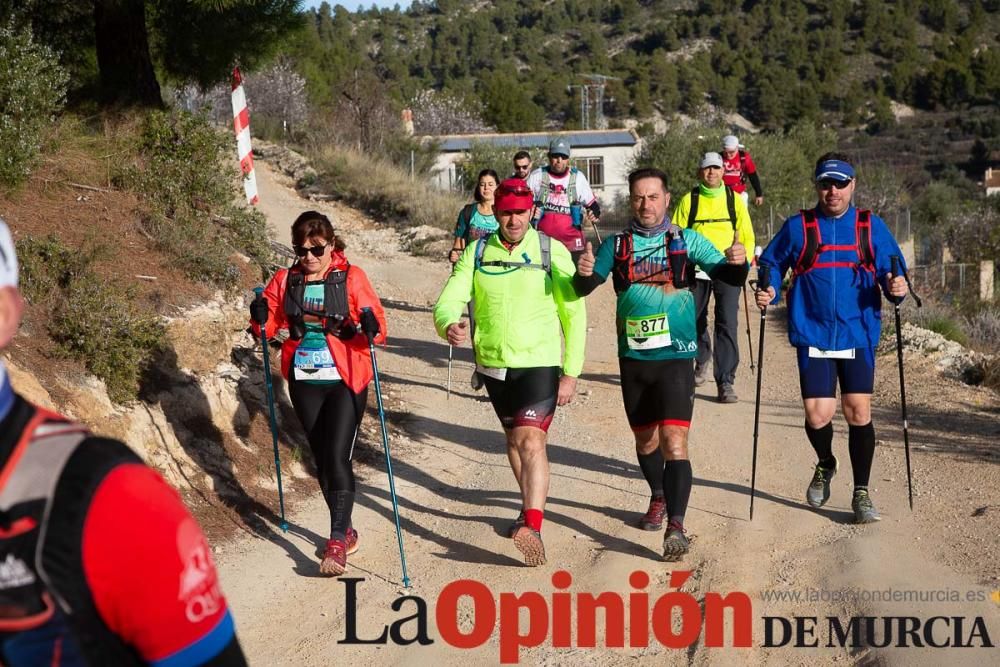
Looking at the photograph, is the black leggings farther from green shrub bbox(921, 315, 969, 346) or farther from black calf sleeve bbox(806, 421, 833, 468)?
green shrub bbox(921, 315, 969, 346)

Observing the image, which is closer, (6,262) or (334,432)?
(6,262)

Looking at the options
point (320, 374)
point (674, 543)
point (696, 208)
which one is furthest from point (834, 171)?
point (320, 374)

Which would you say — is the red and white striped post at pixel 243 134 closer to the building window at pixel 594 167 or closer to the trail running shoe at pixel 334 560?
the trail running shoe at pixel 334 560

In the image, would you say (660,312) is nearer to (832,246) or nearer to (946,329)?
(832,246)

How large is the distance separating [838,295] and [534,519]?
91.7 inches

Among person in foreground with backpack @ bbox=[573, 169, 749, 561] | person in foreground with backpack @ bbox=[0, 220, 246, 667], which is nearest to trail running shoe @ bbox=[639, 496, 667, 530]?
person in foreground with backpack @ bbox=[573, 169, 749, 561]

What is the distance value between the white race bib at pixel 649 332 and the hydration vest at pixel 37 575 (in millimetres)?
5100

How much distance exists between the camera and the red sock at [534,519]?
6.48 meters

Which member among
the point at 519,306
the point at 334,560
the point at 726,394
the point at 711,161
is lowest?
the point at 726,394

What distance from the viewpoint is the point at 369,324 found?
6.62 metres

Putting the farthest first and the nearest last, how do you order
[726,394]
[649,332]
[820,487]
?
Answer: [726,394]
[820,487]
[649,332]

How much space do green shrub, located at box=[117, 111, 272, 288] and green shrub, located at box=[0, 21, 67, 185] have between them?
90 centimetres

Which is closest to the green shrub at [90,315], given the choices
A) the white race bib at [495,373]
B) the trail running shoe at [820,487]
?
the white race bib at [495,373]

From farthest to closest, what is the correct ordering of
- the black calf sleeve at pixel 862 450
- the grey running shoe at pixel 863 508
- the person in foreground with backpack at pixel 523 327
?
the black calf sleeve at pixel 862 450 → the grey running shoe at pixel 863 508 → the person in foreground with backpack at pixel 523 327
